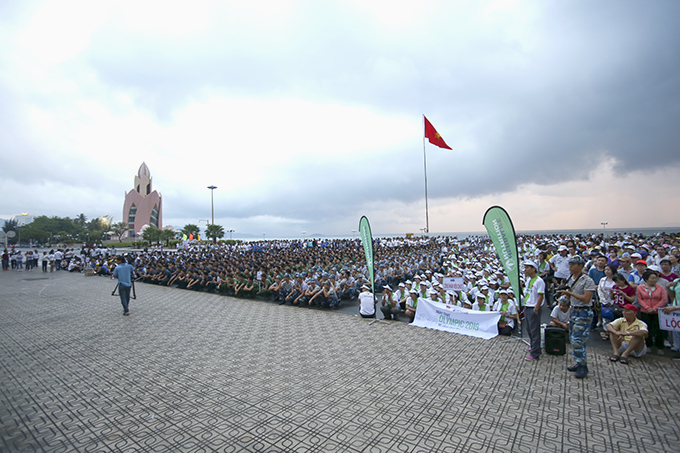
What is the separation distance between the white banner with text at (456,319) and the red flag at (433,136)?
15055mm

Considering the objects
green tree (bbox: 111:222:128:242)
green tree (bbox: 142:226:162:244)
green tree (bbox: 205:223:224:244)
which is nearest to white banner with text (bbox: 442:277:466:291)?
green tree (bbox: 205:223:224:244)

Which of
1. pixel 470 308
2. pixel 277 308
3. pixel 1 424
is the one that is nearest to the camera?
pixel 1 424

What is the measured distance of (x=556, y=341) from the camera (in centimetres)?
560

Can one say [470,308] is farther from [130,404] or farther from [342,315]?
[130,404]

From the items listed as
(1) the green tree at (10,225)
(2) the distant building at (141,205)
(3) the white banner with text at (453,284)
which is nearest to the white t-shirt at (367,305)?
(3) the white banner with text at (453,284)

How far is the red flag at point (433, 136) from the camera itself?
20461mm

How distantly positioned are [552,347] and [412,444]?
12.8ft

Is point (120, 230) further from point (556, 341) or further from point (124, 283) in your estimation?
point (556, 341)

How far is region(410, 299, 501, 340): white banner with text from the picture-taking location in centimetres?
699

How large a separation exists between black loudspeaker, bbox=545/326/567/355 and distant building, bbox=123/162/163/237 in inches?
3335

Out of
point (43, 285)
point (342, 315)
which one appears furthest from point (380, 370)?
point (43, 285)

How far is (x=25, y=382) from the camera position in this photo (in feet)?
16.1

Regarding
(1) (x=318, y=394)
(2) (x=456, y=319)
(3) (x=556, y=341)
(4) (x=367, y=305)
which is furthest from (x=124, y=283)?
(3) (x=556, y=341)

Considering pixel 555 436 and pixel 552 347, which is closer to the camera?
pixel 555 436
